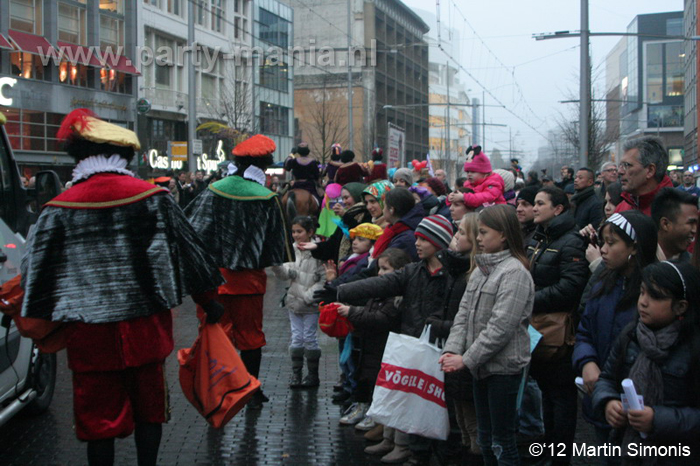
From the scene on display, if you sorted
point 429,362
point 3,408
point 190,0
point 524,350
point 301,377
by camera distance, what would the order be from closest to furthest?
point 524,350
point 429,362
point 3,408
point 301,377
point 190,0

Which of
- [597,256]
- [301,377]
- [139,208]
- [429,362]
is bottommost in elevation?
[301,377]

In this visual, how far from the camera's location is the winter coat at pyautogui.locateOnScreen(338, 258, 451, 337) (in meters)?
5.27

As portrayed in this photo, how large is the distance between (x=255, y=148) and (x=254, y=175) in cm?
24

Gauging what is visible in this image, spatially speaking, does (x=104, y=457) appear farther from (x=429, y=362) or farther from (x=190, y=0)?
(x=190, y=0)

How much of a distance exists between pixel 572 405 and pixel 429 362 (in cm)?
106

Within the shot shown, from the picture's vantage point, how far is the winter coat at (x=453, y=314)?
4.98 m

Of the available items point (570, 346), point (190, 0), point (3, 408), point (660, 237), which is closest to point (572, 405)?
point (570, 346)

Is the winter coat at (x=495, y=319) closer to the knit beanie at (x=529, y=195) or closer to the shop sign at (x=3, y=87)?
the knit beanie at (x=529, y=195)

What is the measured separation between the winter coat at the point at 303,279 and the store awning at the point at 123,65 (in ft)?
110

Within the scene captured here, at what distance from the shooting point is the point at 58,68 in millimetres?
34875

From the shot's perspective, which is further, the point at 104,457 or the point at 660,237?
the point at 660,237

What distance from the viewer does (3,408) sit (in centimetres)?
536

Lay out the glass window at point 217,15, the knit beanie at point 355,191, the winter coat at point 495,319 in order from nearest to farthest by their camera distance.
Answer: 1. the winter coat at point 495,319
2. the knit beanie at point 355,191
3. the glass window at point 217,15

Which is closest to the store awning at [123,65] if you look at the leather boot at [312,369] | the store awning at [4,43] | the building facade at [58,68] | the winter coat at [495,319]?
the building facade at [58,68]
